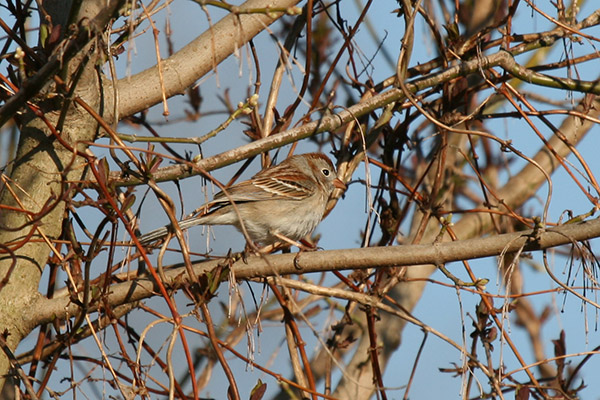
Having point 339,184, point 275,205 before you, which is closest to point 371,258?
point 339,184

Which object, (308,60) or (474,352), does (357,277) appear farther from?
(308,60)

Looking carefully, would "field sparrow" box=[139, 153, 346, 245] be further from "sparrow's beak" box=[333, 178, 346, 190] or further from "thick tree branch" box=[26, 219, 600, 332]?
"thick tree branch" box=[26, 219, 600, 332]

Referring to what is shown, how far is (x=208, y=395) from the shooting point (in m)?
4.37

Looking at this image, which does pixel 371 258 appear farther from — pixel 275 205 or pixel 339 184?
pixel 275 205

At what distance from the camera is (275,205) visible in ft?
13.3

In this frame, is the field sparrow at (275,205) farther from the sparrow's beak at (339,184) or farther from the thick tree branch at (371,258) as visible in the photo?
the thick tree branch at (371,258)

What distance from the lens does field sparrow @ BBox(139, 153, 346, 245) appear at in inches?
148

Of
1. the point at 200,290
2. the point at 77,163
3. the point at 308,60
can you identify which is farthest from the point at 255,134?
the point at 200,290

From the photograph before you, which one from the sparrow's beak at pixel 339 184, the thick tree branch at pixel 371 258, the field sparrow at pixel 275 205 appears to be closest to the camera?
the thick tree branch at pixel 371 258

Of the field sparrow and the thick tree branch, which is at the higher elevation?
the field sparrow

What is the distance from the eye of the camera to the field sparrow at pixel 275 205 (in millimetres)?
3756

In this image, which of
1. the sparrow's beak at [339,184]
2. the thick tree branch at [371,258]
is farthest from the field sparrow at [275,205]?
the thick tree branch at [371,258]

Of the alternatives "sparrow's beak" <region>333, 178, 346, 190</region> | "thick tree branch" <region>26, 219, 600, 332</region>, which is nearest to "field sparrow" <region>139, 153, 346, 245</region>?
"sparrow's beak" <region>333, 178, 346, 190</region>

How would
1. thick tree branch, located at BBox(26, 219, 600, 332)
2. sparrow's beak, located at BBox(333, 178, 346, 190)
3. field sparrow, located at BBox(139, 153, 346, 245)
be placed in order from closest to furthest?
1. thick tree branch, located at BBox(26, 219, 600, 332)
2. sparrow's beak, located at BBox(333, 178, 346, 190)
3. field sparrow, located at BBox(139, 153, 346, 245)
